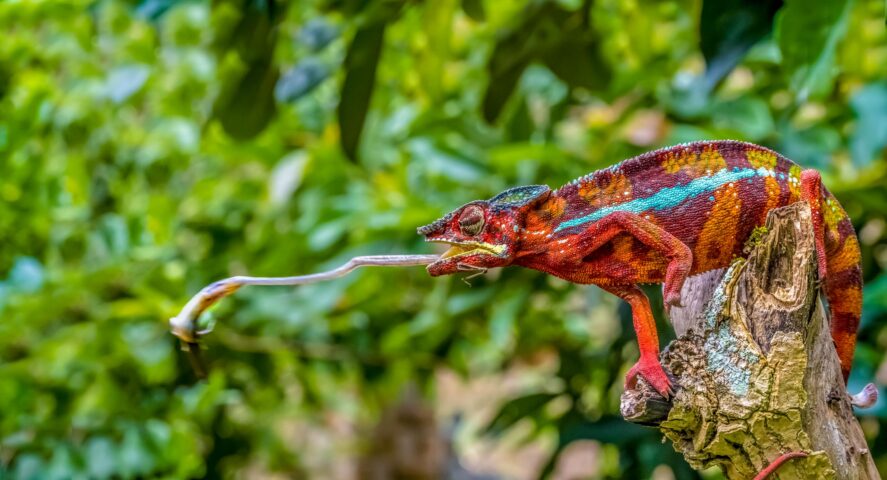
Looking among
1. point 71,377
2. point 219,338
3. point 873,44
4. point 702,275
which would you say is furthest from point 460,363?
point 702,275

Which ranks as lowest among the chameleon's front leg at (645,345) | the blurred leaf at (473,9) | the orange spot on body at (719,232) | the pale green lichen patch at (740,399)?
the pale green lichen patch at (740,399)

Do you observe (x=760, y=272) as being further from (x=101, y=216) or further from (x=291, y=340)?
(x=101, y=216)

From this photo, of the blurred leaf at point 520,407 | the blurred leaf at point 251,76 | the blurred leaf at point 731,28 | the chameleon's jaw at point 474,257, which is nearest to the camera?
the chameleon's jaw at point 474,257

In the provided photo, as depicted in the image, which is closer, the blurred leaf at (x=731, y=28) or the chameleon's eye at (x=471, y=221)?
the chameleon's eye at (x=471, y=221)

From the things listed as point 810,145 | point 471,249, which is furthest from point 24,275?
point 810,145

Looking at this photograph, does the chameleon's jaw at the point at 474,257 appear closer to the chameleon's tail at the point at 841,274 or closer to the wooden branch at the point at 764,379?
the wooden branch at the point at 764,379

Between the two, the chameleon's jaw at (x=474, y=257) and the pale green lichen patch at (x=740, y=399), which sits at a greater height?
the chameleon's jaw at (x=474, y=257)

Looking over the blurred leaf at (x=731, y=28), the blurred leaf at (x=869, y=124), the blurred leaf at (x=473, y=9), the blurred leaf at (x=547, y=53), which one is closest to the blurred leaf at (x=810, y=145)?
the blurred leaf at (x=869, y=124)

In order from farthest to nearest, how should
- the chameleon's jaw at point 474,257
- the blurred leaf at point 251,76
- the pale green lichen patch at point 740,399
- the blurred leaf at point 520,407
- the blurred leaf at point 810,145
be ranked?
the blurred leaf at point 520,407 < the blurred leaf at point 810,145 < the blurred leaf at point 251,76 < the chameleon's jaw at point 474,257 < the pale green lichen patch at point 740,399
